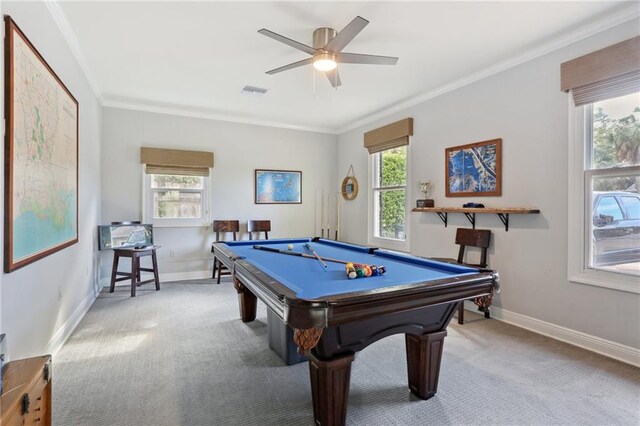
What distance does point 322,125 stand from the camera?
6047 millimetres

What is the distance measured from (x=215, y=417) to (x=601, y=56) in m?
3.76

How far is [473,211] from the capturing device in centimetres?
348

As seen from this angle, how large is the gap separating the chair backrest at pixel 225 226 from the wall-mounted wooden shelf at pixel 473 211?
9.08 feet

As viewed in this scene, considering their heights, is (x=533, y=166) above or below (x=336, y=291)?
above

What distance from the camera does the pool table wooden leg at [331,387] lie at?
5.29 ft

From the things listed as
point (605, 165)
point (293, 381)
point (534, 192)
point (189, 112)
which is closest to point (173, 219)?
point (189, 112)

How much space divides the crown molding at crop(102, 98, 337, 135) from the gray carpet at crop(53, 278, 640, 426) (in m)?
3.05

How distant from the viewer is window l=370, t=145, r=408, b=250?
4.85 meters

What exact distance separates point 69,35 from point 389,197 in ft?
13.8

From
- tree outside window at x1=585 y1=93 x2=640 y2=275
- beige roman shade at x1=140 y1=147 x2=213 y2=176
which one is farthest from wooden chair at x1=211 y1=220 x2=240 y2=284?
tree outside window at x1=585 y1=93 x2=640 y2=275

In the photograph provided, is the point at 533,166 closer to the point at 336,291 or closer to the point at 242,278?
the point at 336,291

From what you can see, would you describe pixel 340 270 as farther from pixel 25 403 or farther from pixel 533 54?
pixel 533 54

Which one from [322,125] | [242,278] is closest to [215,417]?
[242,278]

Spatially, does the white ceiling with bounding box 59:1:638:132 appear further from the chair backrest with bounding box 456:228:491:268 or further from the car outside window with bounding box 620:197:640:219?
the chair backrest with bounding box 456:228:491:268
